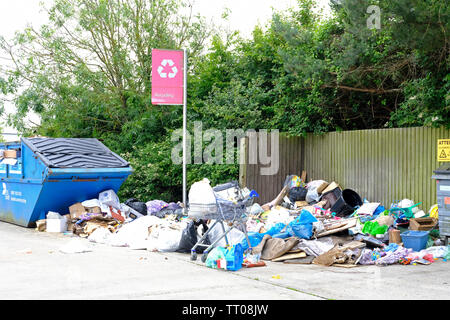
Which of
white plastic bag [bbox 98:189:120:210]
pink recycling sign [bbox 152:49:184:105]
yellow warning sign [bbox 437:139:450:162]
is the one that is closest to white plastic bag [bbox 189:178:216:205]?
white plastic bag [bbox 98:189:120:210]

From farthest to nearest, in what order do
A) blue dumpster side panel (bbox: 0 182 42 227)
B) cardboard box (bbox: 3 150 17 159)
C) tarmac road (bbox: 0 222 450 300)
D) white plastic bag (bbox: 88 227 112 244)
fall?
cardboard box (bbox: 3 150 17 159) → blue dumpster side panel (bbox: 0 182 42 227) → white plastic bag (bbox: 88 227 112 244) → tarmac road (bbox: 0 222 450 300)

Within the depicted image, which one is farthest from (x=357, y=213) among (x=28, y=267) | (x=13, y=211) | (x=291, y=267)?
(x=13, y=211)

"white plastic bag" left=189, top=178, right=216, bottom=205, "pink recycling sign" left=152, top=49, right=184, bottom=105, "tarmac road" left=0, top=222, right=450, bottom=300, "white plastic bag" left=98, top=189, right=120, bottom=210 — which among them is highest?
"pink recycling sign" left=152, top=49, right=184, bottom=105

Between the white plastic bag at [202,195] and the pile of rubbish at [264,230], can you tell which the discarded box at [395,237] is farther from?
the white plastic bag at [202,195]

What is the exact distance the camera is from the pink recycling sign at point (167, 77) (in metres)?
12.1

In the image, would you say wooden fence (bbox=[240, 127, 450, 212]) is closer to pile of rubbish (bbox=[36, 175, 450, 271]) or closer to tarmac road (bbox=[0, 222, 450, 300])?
pile of rubbish (bbox=[36, 175, 450, 271])

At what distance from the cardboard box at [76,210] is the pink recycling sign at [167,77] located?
3.06m

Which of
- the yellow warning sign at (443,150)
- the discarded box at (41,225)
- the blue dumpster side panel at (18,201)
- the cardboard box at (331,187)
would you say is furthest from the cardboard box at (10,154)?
the yellow warning sign at (443,150)

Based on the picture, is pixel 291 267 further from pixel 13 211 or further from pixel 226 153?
pixel 13 211

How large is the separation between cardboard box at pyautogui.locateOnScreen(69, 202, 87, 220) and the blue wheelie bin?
0.35 m

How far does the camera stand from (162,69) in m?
12.2

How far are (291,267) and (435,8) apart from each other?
15.2 ft

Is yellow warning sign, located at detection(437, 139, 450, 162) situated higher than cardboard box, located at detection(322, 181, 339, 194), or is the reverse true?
yellow warning sign, located at detection(437, 139, 450, 162)

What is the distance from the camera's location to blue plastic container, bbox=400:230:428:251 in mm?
7727
